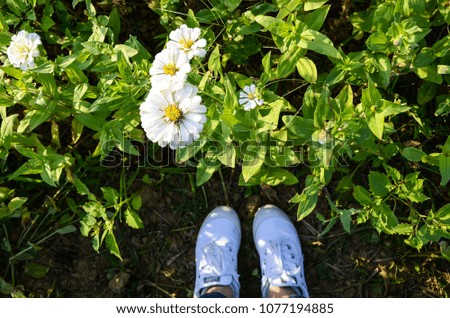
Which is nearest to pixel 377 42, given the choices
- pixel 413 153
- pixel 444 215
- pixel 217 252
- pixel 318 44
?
pixel 318 44

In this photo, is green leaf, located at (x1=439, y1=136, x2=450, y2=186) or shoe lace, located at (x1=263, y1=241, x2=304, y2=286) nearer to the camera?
green leaf, located at (x1=439, y1=136, x2=450, y2=186)

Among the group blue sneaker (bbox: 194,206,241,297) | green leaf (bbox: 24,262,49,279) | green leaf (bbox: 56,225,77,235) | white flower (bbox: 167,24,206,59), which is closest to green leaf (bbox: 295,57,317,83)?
white flower (bbox: 167,24,206,59)

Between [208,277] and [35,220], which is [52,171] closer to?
[35,220]

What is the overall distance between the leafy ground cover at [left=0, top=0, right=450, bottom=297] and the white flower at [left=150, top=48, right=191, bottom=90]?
10cm

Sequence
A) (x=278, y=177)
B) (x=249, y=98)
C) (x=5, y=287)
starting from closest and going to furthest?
(x=249, y=98) → (x=278, y=177) → (x=5, y=287)

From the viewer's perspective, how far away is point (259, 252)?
221cm

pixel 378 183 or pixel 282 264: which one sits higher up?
pixel 378 183

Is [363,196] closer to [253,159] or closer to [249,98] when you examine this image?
[253,159]

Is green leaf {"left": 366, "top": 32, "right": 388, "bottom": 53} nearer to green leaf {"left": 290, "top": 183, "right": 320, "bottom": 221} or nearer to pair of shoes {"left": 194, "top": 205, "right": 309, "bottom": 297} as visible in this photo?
green leaf {"left": 290, "top": 183, "right": 320, "bottom": 221}

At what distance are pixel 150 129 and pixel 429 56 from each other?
3.28 ft

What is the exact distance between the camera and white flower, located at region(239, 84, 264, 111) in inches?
61.4

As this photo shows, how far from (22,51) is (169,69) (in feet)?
1.79

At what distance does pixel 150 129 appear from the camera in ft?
4.62
